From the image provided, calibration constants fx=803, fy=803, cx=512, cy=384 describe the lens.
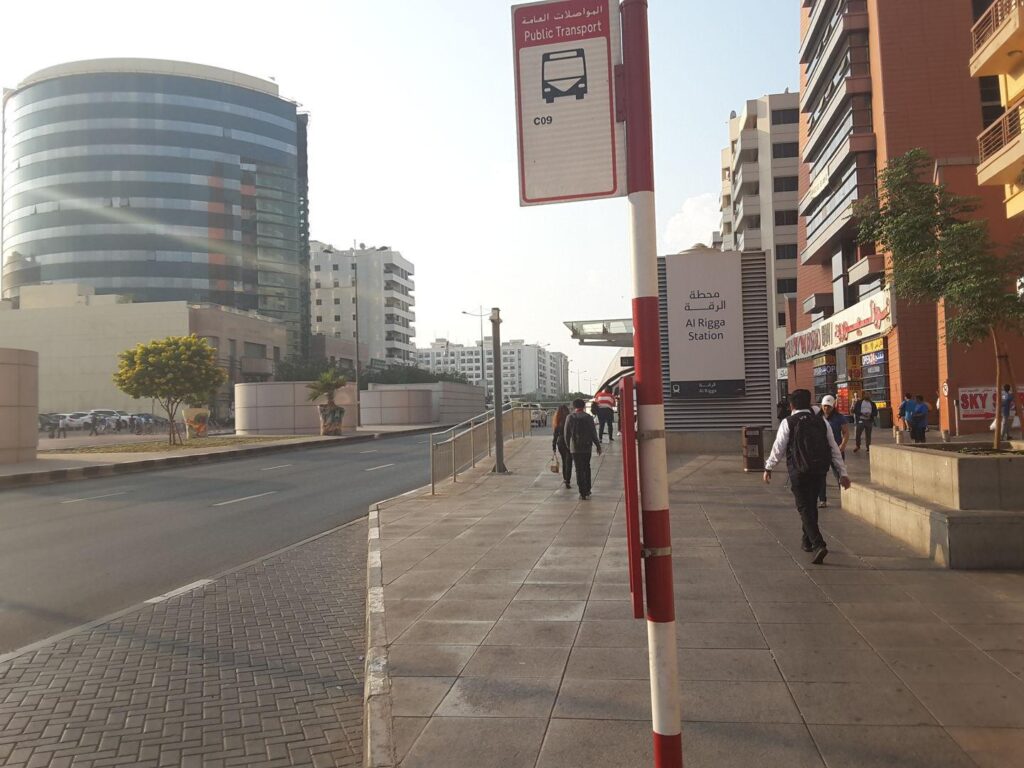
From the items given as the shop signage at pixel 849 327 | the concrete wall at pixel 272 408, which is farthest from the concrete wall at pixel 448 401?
the shop signage at pixel 849 327

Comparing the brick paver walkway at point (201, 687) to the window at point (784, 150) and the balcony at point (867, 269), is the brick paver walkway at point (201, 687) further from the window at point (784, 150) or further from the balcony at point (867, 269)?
the window at point (784, 150)

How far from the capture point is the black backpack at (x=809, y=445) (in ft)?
25.2

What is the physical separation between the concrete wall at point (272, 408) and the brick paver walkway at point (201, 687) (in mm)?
37576

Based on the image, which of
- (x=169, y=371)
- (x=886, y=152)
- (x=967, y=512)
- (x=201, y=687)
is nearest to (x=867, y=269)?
(x=886, y=152)

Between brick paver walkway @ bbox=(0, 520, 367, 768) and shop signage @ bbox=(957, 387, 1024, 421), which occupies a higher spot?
shop signage @ bbox=(957, 387, 1024, 421)

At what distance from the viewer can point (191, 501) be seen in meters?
14.8

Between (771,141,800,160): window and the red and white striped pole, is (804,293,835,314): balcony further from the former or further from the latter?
the red and white striped pole

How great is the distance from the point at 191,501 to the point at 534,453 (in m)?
10.6

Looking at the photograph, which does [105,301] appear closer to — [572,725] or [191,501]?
[191,501]

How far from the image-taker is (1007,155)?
19.6 m

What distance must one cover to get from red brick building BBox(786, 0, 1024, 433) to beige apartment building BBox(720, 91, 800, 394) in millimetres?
20175

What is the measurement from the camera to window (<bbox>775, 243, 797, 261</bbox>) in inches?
2437

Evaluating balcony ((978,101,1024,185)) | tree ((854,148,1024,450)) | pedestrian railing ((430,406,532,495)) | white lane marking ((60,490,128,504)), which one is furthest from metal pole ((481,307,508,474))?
balcony ((978,101,1024,185))

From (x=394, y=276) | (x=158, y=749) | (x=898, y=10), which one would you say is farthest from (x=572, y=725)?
(x=394, y=276)
